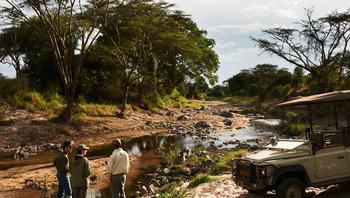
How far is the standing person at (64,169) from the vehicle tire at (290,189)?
16.3ft

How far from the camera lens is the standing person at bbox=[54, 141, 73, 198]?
430 inches

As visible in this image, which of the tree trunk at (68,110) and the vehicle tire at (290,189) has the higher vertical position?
the tree trunk at (68,110)

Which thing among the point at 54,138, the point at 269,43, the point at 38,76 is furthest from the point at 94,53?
the point at 269,43

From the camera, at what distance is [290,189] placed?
9000 millimetres

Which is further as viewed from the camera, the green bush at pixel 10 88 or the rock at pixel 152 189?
the green bush at pixel 10 88

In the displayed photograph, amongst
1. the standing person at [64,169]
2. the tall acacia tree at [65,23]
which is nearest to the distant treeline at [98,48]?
the tall acacia tree at [65,23]

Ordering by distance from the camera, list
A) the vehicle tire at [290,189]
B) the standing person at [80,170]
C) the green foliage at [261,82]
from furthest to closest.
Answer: the green foliage at [261,82] → the standing person at [80,170] → the vehicle tire at [290,189]

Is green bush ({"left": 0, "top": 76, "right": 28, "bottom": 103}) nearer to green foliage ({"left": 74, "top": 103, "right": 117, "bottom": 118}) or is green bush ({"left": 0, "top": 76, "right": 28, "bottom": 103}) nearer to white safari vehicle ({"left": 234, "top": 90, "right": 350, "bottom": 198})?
green foliage ({"left": 74, "top": 103, "right": 117, "bottom": 118})

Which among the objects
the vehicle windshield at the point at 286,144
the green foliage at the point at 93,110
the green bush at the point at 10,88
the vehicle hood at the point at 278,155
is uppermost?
the green bush at the point at 10,88

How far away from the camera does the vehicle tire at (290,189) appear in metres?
8.90

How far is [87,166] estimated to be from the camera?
10258 millimetres

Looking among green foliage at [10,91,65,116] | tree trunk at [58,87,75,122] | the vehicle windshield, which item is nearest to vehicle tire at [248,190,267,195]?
the vehicle windshield

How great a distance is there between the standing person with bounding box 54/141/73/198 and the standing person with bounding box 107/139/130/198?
119cm

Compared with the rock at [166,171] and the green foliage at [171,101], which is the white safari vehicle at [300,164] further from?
the green foliage at [171,101]
